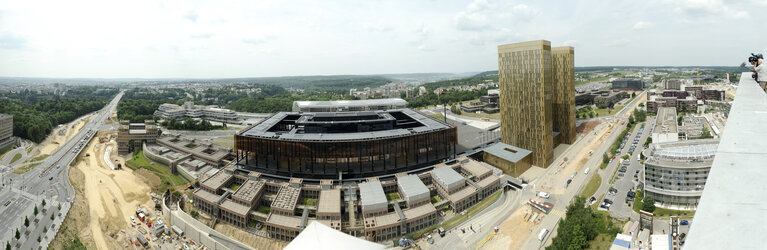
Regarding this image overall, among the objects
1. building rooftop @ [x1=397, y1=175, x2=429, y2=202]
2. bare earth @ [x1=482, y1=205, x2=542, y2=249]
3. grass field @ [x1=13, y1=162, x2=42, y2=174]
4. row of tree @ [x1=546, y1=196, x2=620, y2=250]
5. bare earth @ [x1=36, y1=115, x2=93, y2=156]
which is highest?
bare earth @ [x1=36, y1=115, x2=93, y2=156]

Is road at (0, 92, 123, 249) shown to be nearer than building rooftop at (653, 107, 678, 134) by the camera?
Yes

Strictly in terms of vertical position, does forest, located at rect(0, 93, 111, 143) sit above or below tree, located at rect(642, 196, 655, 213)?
above

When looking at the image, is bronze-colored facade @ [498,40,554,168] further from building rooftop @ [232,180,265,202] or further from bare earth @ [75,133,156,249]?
bare earth @ [75,133,156,249]

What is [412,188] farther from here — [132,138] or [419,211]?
[132,138]

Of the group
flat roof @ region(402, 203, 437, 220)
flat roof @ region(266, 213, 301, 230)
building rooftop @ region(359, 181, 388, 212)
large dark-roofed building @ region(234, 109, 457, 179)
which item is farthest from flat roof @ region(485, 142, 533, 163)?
flat roof @ region(266, 213, 301, 230)

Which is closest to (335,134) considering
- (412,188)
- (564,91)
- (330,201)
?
(330,201)

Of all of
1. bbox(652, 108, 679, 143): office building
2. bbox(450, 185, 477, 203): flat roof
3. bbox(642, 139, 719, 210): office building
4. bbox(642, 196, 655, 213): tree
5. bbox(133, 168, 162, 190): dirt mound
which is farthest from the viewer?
bbox(652, 108, 679, 143): office building

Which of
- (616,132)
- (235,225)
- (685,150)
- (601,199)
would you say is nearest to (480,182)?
(601,199)
